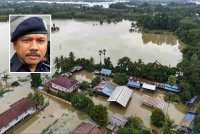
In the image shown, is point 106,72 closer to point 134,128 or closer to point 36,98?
point 36,98

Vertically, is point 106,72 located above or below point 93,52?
below

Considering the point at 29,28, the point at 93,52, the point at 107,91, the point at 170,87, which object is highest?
the point at 29,28

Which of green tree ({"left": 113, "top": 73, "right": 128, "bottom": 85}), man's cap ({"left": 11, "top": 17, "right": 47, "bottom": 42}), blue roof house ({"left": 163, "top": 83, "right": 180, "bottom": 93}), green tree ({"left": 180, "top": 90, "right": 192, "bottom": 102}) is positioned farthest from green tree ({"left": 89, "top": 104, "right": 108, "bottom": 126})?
man's cap ({"left": 11, "top": 17, "right": 47, "bottom": 42})

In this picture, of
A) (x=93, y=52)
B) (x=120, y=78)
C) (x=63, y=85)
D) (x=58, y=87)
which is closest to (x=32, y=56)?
(x=63, y=85)

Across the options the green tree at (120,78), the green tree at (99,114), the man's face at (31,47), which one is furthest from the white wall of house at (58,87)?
the man's face at (31,47)

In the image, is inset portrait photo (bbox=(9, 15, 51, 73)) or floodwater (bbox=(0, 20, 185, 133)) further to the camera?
floodwater (bbox=(0, 20, 185, 133))

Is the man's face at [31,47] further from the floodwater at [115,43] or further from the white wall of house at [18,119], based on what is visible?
the floodwater at [115,43]

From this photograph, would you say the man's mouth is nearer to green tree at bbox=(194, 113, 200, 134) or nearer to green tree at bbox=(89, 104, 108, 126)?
green tree at bbox=(89, 104, 108, 126)
